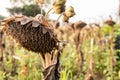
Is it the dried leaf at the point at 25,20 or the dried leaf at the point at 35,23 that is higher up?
the dried leaf at the point at 25,20

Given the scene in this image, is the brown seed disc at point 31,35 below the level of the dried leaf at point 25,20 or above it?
below

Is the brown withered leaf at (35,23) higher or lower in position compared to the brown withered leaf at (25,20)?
lower

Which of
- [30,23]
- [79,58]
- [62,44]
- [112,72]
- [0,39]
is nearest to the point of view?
[30,23]

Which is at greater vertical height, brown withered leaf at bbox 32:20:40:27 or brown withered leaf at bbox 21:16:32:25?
brown withered leaf at bbox 21:16:32:25

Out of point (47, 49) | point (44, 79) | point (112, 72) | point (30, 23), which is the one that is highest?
point (30, 23)

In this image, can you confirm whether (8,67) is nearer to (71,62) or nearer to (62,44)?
(71,62)

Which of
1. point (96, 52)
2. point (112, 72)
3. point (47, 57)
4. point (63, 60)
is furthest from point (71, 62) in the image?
point (47, 57)

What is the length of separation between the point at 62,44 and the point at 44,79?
188 mm

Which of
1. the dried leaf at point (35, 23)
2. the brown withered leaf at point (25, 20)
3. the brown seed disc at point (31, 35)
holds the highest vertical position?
the brown withered leaf at point (25, 20)

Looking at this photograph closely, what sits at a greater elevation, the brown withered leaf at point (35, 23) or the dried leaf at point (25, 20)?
the dried leaf at point (25, 20)

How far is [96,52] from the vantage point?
5.21 metres

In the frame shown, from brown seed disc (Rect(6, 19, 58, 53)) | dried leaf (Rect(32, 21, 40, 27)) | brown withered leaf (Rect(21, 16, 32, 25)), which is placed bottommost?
brown seed disc (Rect(6, 19, 58, 53))

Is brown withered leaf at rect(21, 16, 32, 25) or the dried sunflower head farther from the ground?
brown withered leaf at rect(21, 16, 32, 25)

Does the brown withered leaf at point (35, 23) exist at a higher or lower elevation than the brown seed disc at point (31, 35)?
higher
